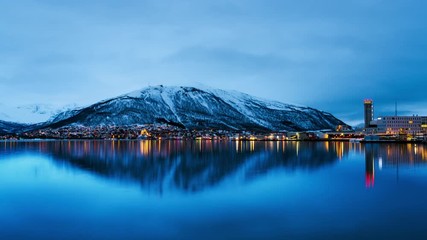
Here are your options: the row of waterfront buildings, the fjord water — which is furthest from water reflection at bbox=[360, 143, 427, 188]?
the row of waterfront buildings

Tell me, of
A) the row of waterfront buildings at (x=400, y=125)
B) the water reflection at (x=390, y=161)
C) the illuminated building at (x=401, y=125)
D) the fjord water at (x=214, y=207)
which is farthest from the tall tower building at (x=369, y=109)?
the fjord water at (x=214, y=207)

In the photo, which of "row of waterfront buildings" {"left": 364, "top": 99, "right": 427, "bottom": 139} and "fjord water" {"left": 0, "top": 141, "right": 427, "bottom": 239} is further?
"row of waterfront buildings" {"left": 364, "top": 99, "right": 427, "bottom": 139}

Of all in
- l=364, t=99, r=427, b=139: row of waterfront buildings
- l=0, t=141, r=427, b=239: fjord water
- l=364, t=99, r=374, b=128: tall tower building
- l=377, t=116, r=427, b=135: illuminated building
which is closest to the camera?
l=0, t=141, r=427, b=239: fjord water

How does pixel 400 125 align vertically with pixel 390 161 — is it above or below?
above

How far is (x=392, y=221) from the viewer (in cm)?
1137

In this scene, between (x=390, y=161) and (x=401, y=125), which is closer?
(x=390, y=161)

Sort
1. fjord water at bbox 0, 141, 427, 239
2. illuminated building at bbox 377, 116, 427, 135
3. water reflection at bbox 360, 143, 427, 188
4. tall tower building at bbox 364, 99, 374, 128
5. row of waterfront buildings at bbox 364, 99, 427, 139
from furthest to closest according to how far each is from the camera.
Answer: tall tower building at bbox 364, 99, 374, 128, illuminated building at bbox 377, 116, 427, 135, row of waterfront buildings at bbox 364, 99, 427, 139, water reflection at bbox 360, 143, 427, 188, fjord water at bbox 0, 141, 427, 239

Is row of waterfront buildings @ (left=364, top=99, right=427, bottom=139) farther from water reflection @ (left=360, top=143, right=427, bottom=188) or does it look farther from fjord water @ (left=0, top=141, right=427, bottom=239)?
fjord water @ (left=0, top=141, right=427, bottom=239)

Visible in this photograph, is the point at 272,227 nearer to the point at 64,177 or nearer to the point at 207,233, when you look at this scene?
the point at 207,233

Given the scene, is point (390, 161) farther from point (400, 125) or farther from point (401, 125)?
point (401, 125)

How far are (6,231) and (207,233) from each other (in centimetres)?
516

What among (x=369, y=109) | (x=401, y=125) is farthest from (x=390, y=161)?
(x=369, y=109)

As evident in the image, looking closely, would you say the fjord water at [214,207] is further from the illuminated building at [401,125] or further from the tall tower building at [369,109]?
the tall tower building at [369,109]

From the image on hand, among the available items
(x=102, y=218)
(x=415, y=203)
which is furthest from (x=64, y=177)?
(x=415, y=203)
